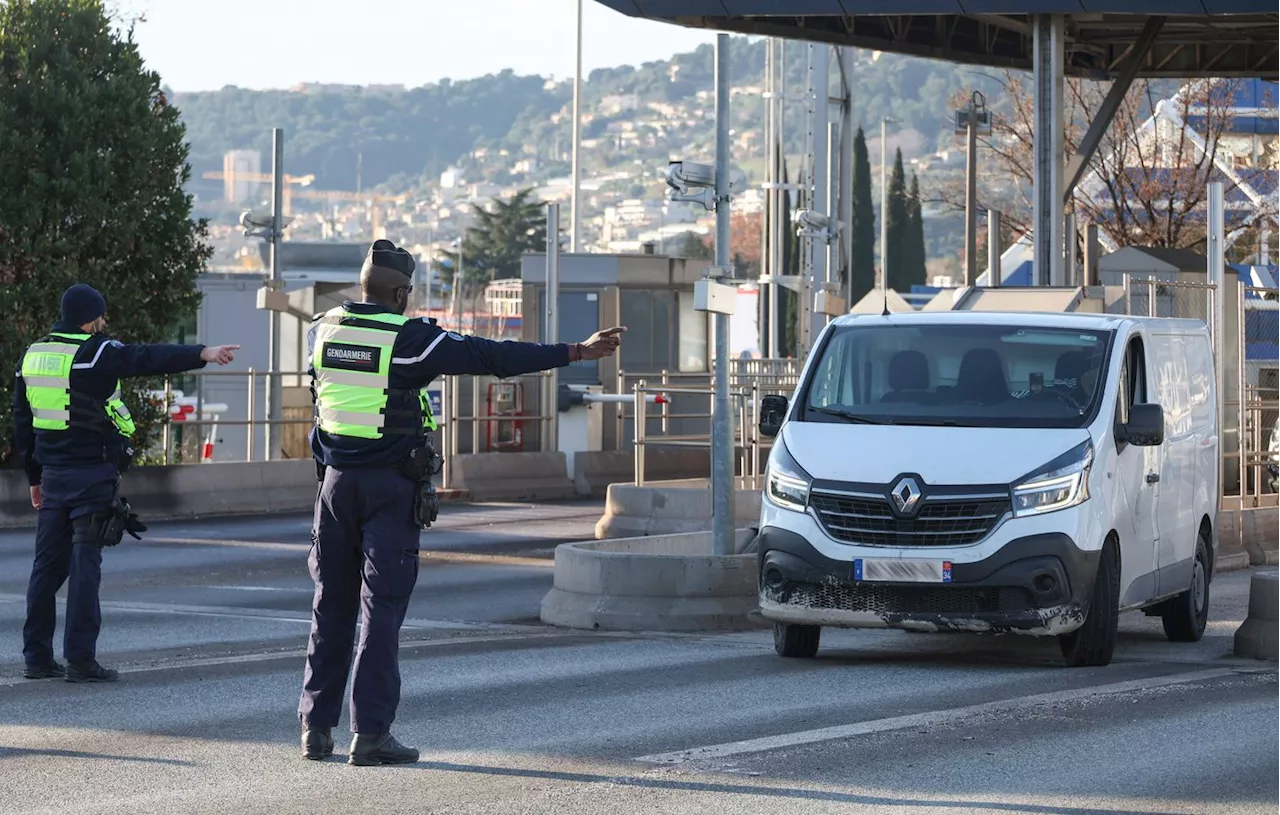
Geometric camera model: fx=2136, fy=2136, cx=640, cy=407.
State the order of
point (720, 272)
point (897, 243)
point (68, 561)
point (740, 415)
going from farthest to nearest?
point (897, 243) → point (740, 415) → point (720, 272) → point (68, 561)

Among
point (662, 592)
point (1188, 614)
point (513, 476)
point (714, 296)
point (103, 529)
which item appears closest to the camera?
point (103, 529)

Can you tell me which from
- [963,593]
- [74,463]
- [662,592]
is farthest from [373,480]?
[662,592]

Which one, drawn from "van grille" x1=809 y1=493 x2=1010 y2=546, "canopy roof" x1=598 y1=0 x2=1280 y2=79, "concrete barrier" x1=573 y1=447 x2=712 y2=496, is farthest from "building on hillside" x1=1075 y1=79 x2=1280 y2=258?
"van grille" x1=809 y1=493 x2=1010 y2=546

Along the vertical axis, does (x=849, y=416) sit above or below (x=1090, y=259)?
below

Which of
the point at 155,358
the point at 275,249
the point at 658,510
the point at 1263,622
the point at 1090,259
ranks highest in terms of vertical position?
the point at 275,249

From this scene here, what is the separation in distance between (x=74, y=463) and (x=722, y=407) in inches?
177

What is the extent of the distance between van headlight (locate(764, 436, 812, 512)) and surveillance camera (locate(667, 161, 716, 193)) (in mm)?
2640

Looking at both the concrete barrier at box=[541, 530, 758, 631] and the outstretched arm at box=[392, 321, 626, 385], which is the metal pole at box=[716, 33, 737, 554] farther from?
the outstretched arm at box=[392, 321, 626, 385]

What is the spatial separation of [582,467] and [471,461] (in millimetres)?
1758

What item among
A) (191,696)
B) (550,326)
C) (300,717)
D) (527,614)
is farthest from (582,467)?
(300,717)

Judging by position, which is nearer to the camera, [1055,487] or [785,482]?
[1055,487]

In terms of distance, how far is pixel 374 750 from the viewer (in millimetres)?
7887

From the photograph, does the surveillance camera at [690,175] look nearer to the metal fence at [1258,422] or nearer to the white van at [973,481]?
the white van at [973,481]

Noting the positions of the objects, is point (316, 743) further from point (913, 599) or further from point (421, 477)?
point (913, 599)
